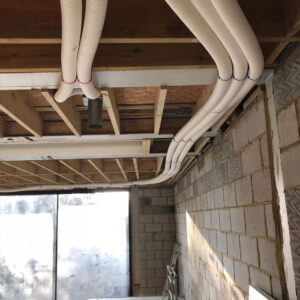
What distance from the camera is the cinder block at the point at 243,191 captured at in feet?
6.78

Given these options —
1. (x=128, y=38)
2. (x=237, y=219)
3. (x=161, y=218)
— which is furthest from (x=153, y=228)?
(x=128, y=38)

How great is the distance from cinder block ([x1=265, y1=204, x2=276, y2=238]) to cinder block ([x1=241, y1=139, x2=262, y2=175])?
257 millimetres

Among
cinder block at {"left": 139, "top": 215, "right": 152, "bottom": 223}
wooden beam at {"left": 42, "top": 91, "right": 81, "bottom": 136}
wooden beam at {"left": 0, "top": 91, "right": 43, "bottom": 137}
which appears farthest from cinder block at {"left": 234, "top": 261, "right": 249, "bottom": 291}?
cinder block at {"left": 139, "top": 215, "right": 152, "bottom": 223}

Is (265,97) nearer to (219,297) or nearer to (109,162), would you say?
(219,297)

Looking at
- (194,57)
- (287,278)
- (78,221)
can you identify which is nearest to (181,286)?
(78,221)

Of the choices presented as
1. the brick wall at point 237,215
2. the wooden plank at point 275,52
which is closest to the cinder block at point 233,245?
the brick wall at point 237,215

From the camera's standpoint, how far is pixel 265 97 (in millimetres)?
1732

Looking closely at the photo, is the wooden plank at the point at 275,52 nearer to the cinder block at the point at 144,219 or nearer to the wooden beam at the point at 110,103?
the wooden beam at the point at 110,103

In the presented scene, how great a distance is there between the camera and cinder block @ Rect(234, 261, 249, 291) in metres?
2.16

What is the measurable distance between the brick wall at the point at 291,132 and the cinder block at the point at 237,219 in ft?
2.57

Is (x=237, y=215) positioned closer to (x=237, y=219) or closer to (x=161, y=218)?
(x=237, y=219)

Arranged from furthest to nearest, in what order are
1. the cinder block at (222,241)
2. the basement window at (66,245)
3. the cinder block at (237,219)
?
1. the basement window at (66,245)
2. the cinder block at (222,241)
3. the cinder block at (237,219)

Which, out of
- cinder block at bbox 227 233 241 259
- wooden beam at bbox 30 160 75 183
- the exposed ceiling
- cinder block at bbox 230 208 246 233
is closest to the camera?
the exposed ceiling

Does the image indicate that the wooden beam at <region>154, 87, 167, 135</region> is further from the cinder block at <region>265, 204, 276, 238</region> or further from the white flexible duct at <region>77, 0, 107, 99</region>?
the cinder block at <region>265, 204, 276, 238</region>
